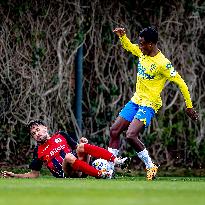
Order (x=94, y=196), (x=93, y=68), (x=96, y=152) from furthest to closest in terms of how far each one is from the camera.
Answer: (x=93, y=68) → (x=96, y=152) → (x=94, y=196)

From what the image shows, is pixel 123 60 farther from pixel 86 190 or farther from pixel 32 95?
pixel 86 190

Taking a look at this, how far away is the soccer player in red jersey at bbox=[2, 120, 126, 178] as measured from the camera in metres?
10.6

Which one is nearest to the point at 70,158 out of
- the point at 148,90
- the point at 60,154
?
the point at 60,154

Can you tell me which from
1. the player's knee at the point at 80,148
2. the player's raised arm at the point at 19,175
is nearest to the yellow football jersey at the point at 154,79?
the player's knee at the point at 80,148

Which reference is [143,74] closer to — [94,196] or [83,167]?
[83,167]

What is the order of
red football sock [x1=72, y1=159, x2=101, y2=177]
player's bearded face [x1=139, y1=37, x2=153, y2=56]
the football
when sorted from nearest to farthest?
red football sock [x1=72, y1=159, x2=101, y2=177] → the football → player's bearded face [x1=139, y1=37, x2=153, y2=56]

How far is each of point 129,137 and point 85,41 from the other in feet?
10.6

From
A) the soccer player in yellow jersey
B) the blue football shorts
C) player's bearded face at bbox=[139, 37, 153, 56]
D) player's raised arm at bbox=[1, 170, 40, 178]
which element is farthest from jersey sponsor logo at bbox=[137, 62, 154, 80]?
player's raised arm at bbox=[1, 170, 40, 178]

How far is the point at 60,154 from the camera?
1084 centimetres

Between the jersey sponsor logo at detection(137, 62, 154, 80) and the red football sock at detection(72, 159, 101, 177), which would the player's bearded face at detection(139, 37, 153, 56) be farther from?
the red football sock at detection(72, 159, 101, 177)

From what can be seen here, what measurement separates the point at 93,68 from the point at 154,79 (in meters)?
2.87

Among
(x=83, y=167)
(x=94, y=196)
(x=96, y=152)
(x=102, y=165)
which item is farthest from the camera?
(x=102, y=165)

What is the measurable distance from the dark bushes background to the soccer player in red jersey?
107 inches

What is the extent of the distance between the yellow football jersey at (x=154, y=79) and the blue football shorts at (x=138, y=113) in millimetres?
60
